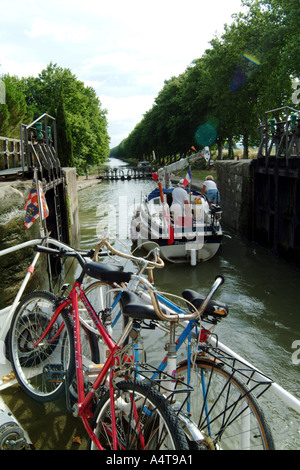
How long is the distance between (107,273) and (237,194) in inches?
536

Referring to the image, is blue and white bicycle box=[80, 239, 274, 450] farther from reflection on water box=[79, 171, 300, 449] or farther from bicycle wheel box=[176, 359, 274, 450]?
reflection on water box=[79, 171, 300, 449]

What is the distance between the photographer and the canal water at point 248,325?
3.48m

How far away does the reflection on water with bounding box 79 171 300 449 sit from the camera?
17.5 feet

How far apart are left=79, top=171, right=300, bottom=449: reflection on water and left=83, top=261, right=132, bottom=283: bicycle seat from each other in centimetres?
292

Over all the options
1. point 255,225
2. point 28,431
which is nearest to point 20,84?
point 255,225

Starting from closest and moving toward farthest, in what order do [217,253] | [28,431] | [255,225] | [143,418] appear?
[143,418] → [28,431] → [217,253] → [255,225]

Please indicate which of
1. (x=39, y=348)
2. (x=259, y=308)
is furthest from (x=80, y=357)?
(x=259, y=308)

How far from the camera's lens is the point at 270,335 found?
7473 millimetres

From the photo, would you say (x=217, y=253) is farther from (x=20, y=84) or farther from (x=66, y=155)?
(x=20, y=84)

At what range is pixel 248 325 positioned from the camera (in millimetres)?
7902

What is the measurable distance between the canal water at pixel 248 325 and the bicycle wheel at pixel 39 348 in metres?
0.27

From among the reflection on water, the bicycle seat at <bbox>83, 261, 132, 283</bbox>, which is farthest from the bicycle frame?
the reflection on water

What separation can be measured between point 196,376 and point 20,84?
45169mm

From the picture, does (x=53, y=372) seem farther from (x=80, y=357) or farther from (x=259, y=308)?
(x=259, y=308)
